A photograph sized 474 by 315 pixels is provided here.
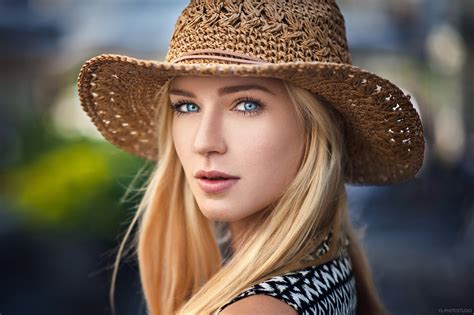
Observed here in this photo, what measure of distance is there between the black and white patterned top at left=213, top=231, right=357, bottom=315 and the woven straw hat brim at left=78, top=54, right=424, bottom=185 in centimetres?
42

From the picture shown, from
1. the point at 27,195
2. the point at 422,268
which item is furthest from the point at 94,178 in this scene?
the point at 422,268

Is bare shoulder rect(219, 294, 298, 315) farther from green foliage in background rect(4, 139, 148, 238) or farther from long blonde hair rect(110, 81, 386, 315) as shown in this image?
green foliage in background rect(4, 139, 148, 238)

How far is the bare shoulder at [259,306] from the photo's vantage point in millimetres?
1629

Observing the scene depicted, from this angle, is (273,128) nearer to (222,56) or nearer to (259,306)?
(222,56)

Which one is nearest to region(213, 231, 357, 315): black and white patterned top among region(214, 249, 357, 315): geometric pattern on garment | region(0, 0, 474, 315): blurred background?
region(214, 249, 357, 315): geometric pattern on garment

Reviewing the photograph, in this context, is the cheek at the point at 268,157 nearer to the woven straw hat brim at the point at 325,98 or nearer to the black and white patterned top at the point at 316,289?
the woven straw hat brim at the point at 325,98

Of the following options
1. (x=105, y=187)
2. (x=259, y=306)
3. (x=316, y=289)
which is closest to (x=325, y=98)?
(x=316, y=289)

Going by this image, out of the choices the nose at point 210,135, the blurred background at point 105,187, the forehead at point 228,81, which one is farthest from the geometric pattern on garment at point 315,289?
the blurred background at point 105,187

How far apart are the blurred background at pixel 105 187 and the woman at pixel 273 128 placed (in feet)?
2.40

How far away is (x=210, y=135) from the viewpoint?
75.2 inches

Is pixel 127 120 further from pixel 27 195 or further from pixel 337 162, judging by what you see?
pixel 27 195

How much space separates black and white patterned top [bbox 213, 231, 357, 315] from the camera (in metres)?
1.70

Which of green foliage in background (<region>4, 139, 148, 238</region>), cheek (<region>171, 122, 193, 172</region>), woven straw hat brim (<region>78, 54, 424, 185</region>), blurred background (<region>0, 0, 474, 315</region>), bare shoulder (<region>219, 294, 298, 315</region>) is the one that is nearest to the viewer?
bare shoulder (<region>219, 294, 298, 315</region>)

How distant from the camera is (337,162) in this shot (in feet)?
6.91
